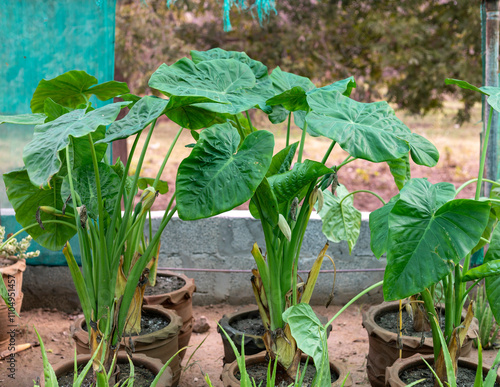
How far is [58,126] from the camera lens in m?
1.30

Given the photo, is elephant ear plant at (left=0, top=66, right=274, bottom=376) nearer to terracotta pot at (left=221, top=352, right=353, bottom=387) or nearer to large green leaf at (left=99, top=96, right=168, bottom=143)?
large green leaf at (left=99, top=96, right=168, bottom=143)

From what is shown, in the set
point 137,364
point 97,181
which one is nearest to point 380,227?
point 97,181

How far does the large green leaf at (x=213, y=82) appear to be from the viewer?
1.43 m

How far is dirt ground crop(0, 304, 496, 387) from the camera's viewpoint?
7.22ft

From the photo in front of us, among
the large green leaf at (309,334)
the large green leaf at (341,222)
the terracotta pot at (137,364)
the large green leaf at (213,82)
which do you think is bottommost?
the terracotta pot at (137,364)

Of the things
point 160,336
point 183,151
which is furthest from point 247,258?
point 183,151

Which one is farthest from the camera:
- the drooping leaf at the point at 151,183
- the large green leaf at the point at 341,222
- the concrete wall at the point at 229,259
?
the concrete wall at the point at 229,259

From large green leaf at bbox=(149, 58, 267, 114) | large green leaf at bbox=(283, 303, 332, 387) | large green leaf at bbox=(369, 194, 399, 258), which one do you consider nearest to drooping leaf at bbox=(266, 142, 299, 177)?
large green leaf at bbox=(149, 58, 267, 114)

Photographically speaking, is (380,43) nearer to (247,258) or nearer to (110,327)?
(247,258)

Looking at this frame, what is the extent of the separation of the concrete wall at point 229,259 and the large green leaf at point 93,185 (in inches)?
50.9

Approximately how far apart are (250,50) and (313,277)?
10.5 ft

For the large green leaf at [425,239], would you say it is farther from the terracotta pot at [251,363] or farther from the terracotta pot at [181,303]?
the terracotta pot at [181,303]

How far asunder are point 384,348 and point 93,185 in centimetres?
116

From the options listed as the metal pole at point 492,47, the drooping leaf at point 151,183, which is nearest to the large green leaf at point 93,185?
the drooping leaf at point 151,183
